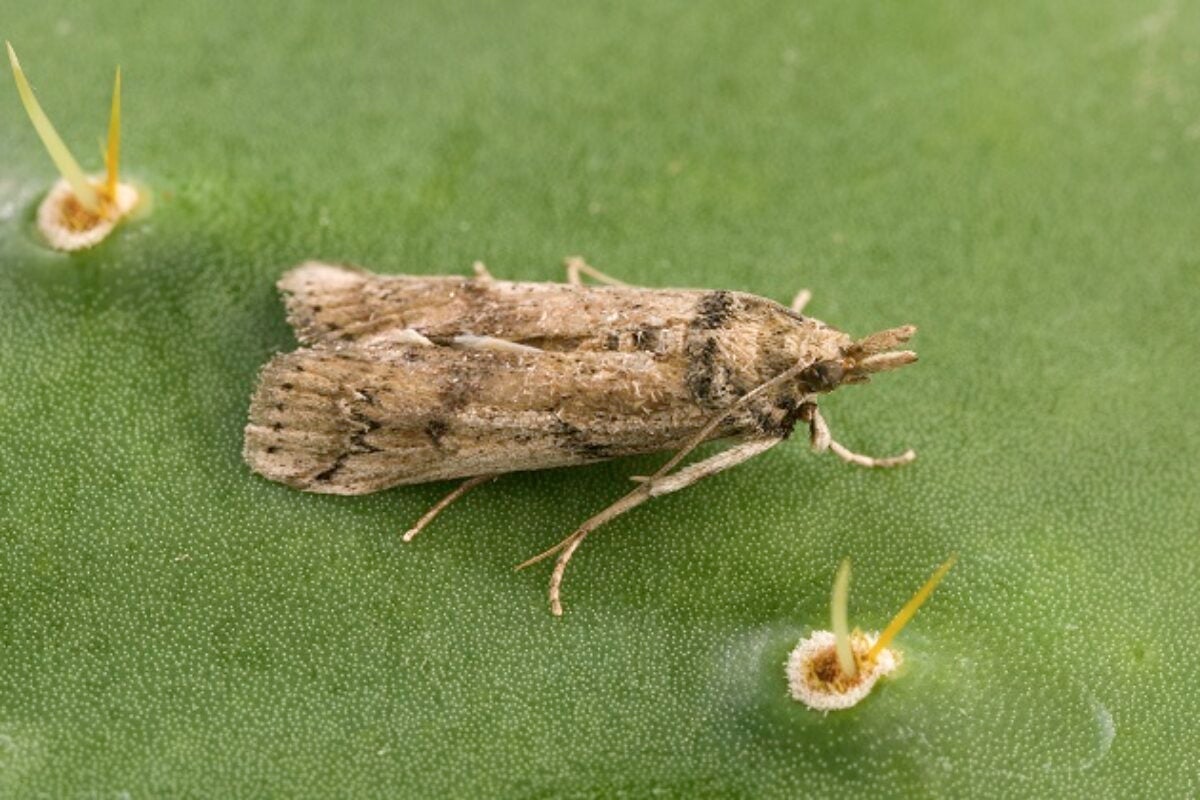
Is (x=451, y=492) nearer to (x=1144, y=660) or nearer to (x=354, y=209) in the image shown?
(x=354, y=209)

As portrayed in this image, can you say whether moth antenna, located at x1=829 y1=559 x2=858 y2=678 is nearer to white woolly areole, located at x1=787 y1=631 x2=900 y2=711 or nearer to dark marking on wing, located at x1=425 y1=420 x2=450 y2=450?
white woolly areole, located at x1=787 y1=631 x2=900 y2=711

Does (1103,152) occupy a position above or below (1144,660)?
above

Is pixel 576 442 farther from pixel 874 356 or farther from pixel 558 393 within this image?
pixel 874 356

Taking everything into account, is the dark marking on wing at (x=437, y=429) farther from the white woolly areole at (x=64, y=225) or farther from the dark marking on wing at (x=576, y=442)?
the white woolly areole at (x=64, y=225)

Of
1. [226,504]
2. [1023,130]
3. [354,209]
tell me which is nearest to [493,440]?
[226,504]

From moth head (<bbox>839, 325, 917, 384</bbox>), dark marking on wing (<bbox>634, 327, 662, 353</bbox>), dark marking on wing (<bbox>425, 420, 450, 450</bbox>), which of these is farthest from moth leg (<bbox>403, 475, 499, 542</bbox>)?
moth head (<bbox>839, 325, 917, 384</bbox>)

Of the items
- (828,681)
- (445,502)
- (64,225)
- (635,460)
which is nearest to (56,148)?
(64,225)
